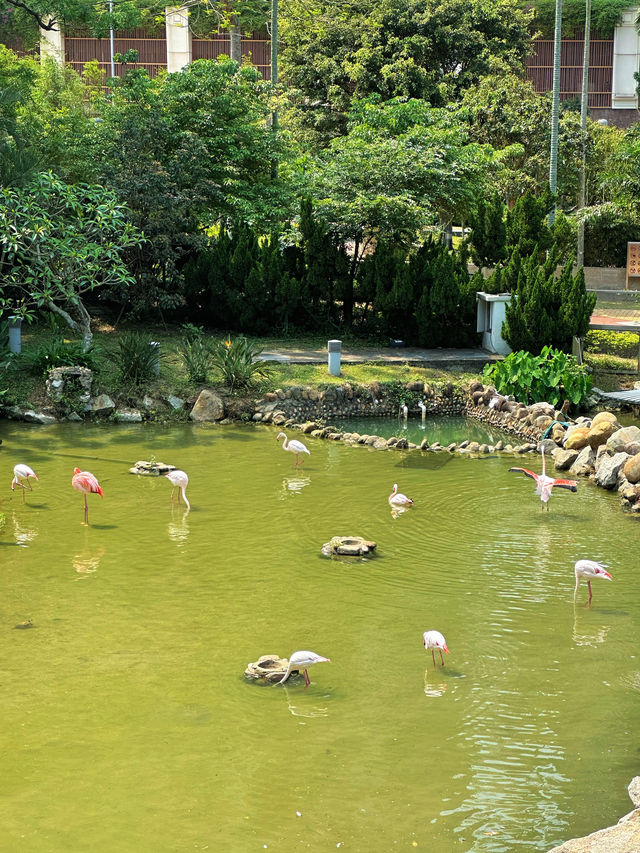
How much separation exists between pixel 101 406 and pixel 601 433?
23.4ft

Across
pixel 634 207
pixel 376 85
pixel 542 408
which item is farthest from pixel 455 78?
pixel 542 408

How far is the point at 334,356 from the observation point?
17188 mm

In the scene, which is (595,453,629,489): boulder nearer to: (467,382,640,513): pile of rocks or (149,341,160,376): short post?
(467,382,640,513): pile of rocks

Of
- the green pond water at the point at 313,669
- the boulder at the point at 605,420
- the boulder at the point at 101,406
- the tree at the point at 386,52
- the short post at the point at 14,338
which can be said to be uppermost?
the tree at the point at 386,52

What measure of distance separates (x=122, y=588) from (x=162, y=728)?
2.63 meters

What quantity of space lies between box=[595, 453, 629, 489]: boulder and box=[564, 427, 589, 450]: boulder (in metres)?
1.07

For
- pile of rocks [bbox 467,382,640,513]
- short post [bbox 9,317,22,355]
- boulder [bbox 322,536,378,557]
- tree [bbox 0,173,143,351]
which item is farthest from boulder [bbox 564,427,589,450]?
short post [bbox 9,317,22,355]

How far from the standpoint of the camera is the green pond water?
243 inches

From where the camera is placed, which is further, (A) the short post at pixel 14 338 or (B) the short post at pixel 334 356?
(A) the short post at pixel 14 338

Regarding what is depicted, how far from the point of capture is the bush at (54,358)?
1644 centimetres

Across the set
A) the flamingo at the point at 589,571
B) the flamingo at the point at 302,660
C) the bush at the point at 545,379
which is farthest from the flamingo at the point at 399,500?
the bush at the point at 545,379

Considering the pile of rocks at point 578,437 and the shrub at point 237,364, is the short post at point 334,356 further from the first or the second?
the pile of rocks at point 578,437

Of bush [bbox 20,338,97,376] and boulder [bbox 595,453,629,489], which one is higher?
bush [bbox 20,338,97,376]

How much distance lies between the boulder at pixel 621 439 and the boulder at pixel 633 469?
836 millimetres
